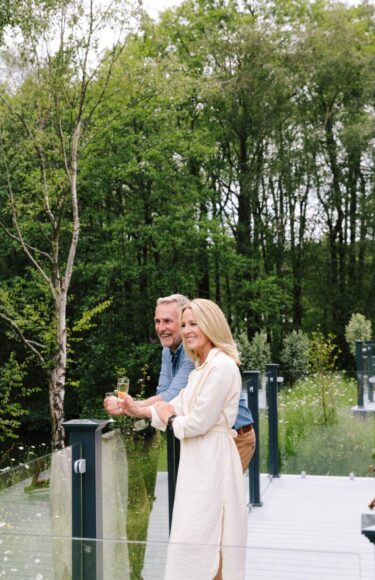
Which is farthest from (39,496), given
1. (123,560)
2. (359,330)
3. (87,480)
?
(359,330)

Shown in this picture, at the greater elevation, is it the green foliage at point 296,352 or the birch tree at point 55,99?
the birch tree at point 55,99

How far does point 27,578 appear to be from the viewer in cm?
234

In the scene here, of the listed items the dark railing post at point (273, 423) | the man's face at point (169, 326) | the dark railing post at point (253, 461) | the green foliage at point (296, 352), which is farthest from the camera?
the green foliage at point (296, 352)

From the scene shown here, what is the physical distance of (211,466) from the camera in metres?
2.93

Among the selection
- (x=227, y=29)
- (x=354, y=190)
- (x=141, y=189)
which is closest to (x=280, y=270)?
(x=354, y=190)

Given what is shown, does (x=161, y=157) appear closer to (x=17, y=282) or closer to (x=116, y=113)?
(x=116, y=113)

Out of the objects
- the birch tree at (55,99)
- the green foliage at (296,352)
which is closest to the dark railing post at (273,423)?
the birch tree at (55,99)

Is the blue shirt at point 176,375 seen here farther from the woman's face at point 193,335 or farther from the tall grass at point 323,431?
the tall grass at point 323,431

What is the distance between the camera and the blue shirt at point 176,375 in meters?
3.44

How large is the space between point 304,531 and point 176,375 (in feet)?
8.50

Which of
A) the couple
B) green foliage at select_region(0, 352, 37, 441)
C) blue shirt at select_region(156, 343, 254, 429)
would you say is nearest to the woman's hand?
the couple

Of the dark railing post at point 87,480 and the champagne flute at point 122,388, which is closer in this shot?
the dark railing post at point 87,480

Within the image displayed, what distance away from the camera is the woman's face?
3.04 meters

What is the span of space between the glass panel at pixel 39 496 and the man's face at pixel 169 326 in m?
0.70
